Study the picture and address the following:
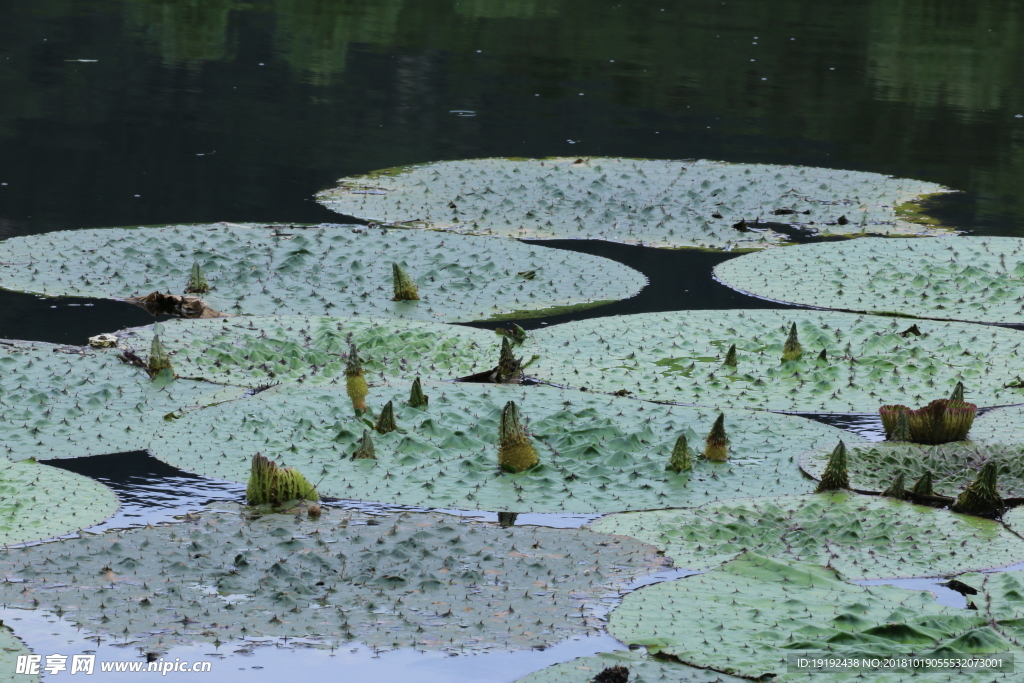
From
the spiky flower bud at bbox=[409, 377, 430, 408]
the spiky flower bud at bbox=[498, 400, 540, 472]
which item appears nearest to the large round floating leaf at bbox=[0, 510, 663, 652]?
the spiky flower bud at bbox=[498, 400, 540, 472]

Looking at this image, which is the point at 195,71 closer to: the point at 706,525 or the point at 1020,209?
the point at 1020,209

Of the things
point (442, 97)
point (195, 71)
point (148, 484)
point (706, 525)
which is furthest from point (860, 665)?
point (195, 71)

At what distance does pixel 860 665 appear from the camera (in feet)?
15.9

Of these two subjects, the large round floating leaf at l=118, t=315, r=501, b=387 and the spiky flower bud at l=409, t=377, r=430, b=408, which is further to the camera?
the large round floating leaf at l=118, t=315, r=501, b=387

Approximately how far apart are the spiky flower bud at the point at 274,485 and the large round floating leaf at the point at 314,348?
1676mm

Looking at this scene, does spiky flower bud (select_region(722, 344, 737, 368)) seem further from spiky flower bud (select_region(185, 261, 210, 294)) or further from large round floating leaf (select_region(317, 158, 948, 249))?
spiky flower bud (select_region(185, 261, 210, 294))

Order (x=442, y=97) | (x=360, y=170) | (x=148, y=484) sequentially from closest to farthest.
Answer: (x=148, y=484)
(x=360, y=170)
(x=442, y=97)

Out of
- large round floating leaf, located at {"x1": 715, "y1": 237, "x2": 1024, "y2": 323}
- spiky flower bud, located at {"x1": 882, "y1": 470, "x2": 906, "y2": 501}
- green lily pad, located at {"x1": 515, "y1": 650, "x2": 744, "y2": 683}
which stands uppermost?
large round floating leaf, located at {"x1": 715, "y1": 237, "x2": 1024, "y2": 323}

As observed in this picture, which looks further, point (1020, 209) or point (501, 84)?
point (501, 84)

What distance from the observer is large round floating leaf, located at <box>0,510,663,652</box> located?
16.5 feet

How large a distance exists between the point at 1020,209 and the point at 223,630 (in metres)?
11.2

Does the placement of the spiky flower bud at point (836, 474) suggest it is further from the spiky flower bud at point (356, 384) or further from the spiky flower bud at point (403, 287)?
the spiky flower bud at point (403, 287)

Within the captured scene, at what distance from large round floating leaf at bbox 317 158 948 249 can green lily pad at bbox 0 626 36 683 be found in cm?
713

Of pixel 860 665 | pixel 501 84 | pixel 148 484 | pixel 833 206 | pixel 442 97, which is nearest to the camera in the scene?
pixel 860 665
